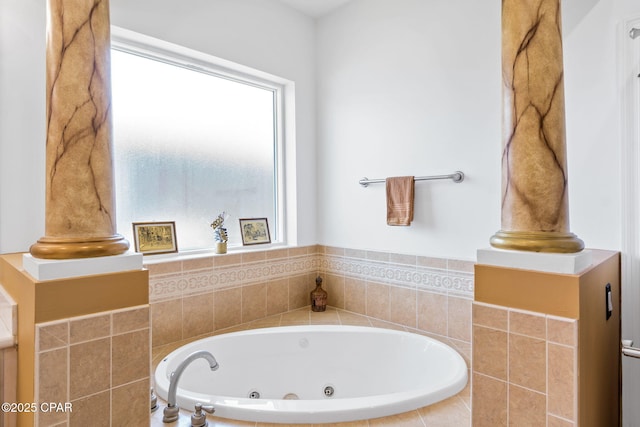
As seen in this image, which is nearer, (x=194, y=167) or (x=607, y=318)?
(x=607, y=318)

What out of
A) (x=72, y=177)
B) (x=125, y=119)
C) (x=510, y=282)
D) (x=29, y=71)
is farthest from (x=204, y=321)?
(x=510, y=282)

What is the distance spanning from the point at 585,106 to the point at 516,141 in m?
0.91

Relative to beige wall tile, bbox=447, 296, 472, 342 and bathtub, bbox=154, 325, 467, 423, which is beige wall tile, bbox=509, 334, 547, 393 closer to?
bathtub, bbox=154, 325, 467, 423

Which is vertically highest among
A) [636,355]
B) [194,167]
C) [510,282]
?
[194,167]

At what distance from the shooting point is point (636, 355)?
1262mm

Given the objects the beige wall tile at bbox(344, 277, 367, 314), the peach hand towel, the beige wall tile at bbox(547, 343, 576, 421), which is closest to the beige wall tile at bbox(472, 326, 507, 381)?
the beige wall tile at bbox(547, 343, 576, 421)

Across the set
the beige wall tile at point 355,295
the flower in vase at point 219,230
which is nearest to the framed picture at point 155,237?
the flower in vase at point 219,230

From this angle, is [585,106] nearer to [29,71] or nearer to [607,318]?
[607,318]

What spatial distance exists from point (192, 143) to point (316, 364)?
162 centimetres

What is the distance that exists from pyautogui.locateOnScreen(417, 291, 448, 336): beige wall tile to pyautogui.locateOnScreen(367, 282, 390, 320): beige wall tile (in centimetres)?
24

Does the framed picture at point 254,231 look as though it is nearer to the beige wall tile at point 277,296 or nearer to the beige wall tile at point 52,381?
the beige wall tile at point 277,296

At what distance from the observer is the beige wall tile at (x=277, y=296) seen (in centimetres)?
265

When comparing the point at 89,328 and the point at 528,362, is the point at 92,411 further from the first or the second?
the point at 528,362

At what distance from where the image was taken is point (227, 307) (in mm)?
2416
